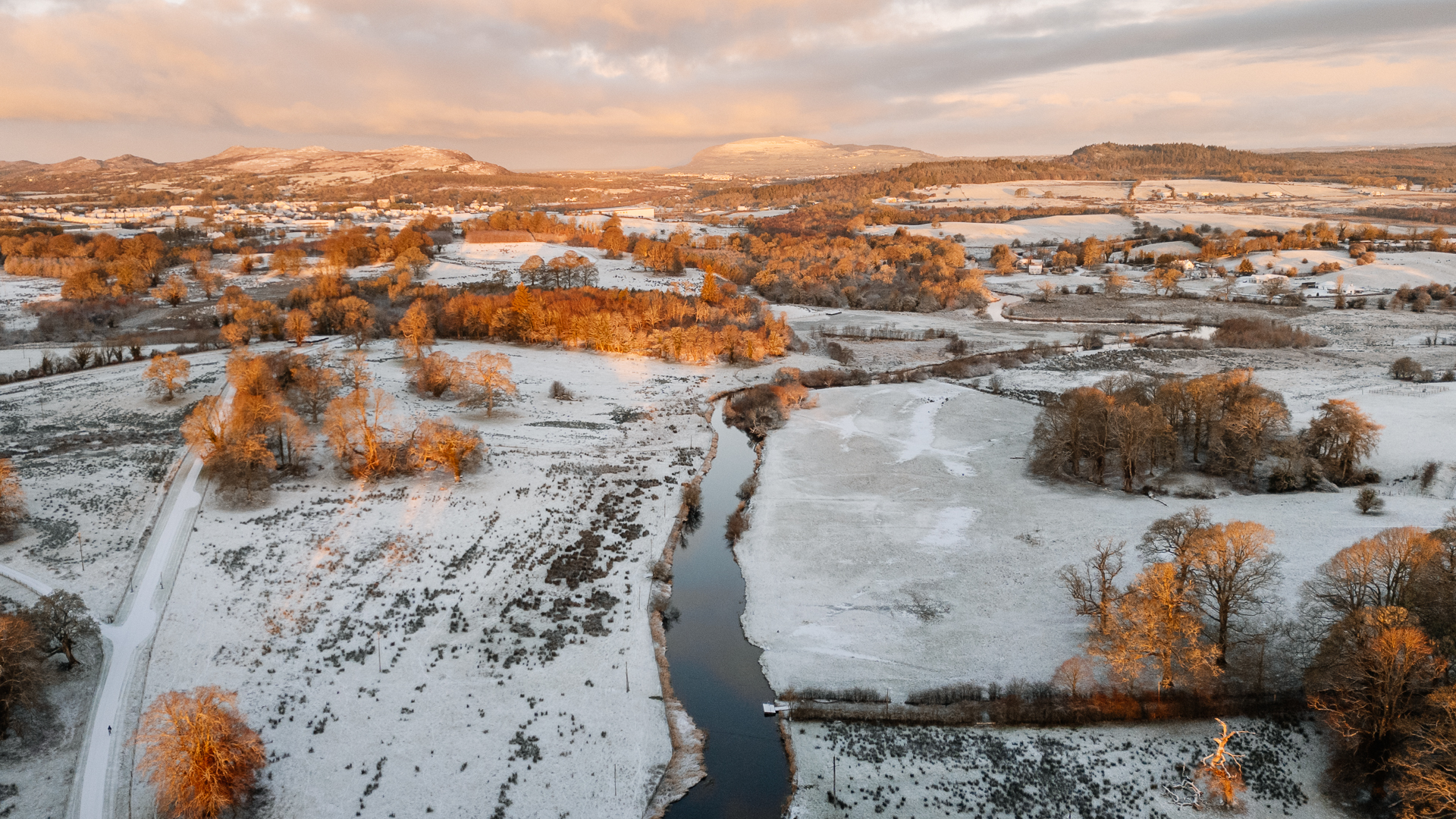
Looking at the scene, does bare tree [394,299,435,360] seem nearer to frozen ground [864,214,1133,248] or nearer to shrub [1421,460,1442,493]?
shrub [1421,460,1442,493]

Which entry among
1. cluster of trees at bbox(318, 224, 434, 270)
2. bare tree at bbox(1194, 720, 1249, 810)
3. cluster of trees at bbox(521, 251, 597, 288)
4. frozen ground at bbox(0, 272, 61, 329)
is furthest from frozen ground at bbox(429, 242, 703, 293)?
bare tree at bbox(1194, 720, 1249, 810)

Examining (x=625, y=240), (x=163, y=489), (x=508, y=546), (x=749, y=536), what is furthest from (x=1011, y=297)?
(x=163, y=489)

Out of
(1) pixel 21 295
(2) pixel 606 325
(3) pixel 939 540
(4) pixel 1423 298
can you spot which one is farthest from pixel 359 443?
(4) pixel 1423 298

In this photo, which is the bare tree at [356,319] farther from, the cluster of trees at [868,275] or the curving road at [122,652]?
the cluster of trees at [868,275]

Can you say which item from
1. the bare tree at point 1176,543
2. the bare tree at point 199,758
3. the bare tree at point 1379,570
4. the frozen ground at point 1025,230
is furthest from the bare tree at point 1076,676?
the frozen ground at point 1025,230

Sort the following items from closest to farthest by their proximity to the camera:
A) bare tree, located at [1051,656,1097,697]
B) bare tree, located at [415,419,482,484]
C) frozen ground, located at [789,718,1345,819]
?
frozen ground, located at [789,718,1345,819]
bare tree, located at [1051,656,1097,697]
bare tree, located at [415,419,482,484]

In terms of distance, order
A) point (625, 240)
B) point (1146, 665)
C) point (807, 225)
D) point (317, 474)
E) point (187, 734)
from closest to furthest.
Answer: point (187, 734) → point (1146, 665) → point (317, 474) → point (625, 240) → point (807, 225)

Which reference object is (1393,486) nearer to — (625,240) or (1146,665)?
(1146,665)
